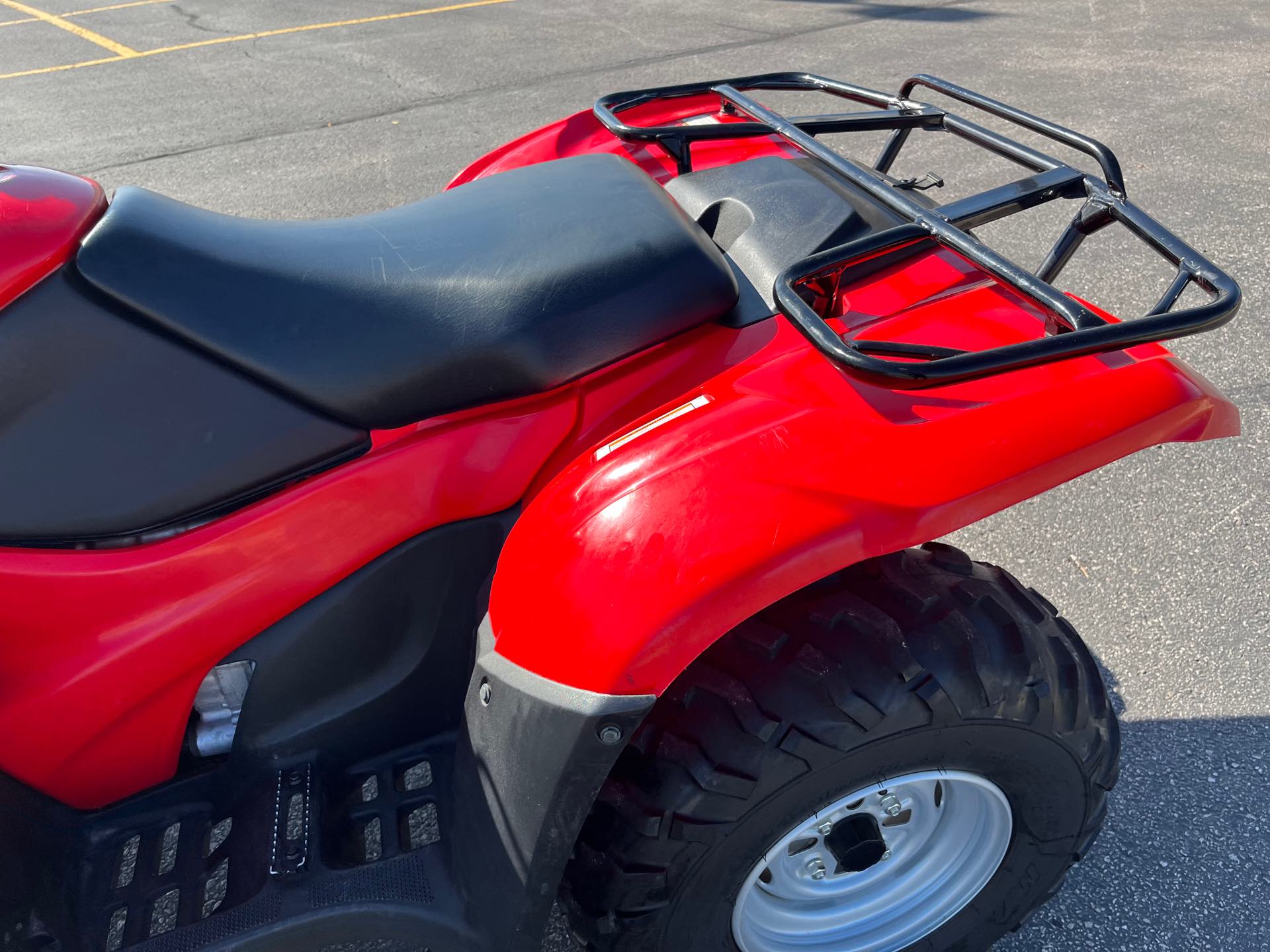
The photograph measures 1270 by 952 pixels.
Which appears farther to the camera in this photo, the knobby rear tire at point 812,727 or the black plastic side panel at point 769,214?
the black plastic side panel at point 769,214

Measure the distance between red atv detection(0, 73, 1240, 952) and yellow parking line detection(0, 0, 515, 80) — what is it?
6469 millimetres

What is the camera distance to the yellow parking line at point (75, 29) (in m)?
6.99

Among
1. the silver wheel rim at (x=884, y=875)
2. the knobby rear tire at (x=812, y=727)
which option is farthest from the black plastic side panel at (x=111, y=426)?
the silver wheel rim at (x=884, y=875)

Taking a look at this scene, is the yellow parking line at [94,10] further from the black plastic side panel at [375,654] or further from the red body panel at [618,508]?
the black plastic side panel at [375,654]

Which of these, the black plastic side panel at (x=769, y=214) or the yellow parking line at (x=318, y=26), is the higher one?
the black plastic side panel at (x=769, y=214)

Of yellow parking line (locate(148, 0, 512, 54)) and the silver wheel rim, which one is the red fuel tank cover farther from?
yellow parking line (locate(148, 0, 512, 54))

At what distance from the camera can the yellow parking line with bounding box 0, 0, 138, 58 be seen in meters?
6.99

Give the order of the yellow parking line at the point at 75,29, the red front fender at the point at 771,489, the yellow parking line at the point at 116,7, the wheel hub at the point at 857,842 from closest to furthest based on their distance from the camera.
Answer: the red front fender at the point at 771,489, the wheel hub at the point at 857,842, the yellow parking line at the point at 75,29, the yellow parking line at the point at 116,7

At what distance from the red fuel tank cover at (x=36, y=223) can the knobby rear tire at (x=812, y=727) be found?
887 millimetres

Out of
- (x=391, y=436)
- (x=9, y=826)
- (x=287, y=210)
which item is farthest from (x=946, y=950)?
(x=287, y=210)

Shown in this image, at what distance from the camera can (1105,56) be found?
5926 millimetres

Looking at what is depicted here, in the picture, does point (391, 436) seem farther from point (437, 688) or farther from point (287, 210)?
point (287, 210)

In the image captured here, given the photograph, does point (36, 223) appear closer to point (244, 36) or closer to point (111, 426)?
point (111, 426)

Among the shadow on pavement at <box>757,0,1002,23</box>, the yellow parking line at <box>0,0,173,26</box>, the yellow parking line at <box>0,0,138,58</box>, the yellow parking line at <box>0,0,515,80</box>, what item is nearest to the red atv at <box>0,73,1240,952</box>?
the shadow on pavement at <box>757,0,1002,23</box>
